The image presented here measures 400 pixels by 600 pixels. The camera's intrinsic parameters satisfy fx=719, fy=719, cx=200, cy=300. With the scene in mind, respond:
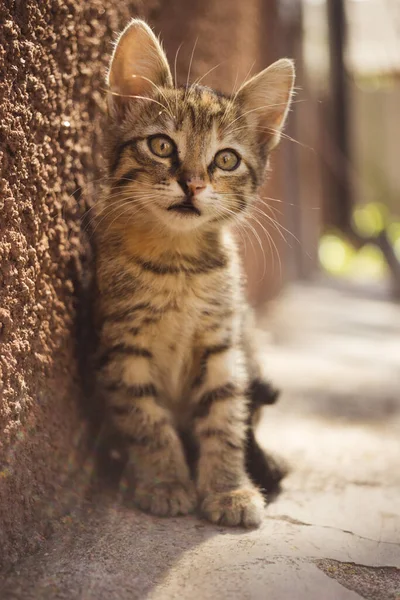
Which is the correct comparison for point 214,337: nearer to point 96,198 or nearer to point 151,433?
point 151,433

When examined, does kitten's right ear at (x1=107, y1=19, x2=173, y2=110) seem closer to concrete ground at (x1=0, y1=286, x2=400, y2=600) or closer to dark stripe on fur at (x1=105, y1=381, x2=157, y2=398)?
dark stripe on fur at (x1=105, y1=381, x2=157, y2=398)

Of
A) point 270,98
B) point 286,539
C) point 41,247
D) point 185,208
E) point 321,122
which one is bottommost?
point 286,539

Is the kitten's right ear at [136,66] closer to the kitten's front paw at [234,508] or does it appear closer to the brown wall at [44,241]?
the brown wall at [44,241]

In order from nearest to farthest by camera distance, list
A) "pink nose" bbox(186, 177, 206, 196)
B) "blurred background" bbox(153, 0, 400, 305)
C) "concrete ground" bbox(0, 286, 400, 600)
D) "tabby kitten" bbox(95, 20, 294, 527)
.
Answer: "concrete ground" bbox(0, 286, 400, 600) < "pink nose" bbox(186, 177, 206, 196) < "tabby kitten" bbox(95, 20, 294, 527) < "blurred background" bbox(153, 0, 400, 305)

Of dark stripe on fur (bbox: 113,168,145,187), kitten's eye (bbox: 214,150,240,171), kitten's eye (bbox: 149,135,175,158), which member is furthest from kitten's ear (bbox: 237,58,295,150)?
dark stripe on fur (bbox: 113,168,145,187)

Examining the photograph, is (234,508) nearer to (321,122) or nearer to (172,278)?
(172,278)

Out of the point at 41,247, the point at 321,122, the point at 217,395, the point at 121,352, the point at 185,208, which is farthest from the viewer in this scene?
the point at 321,122

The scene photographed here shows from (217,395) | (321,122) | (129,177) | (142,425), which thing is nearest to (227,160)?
(129,177)

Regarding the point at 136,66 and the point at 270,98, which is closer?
the point at 136,66

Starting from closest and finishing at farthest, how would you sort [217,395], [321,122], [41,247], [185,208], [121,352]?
[41,247] < [185,208] < [121,352] < [217,395] < [321,122]
